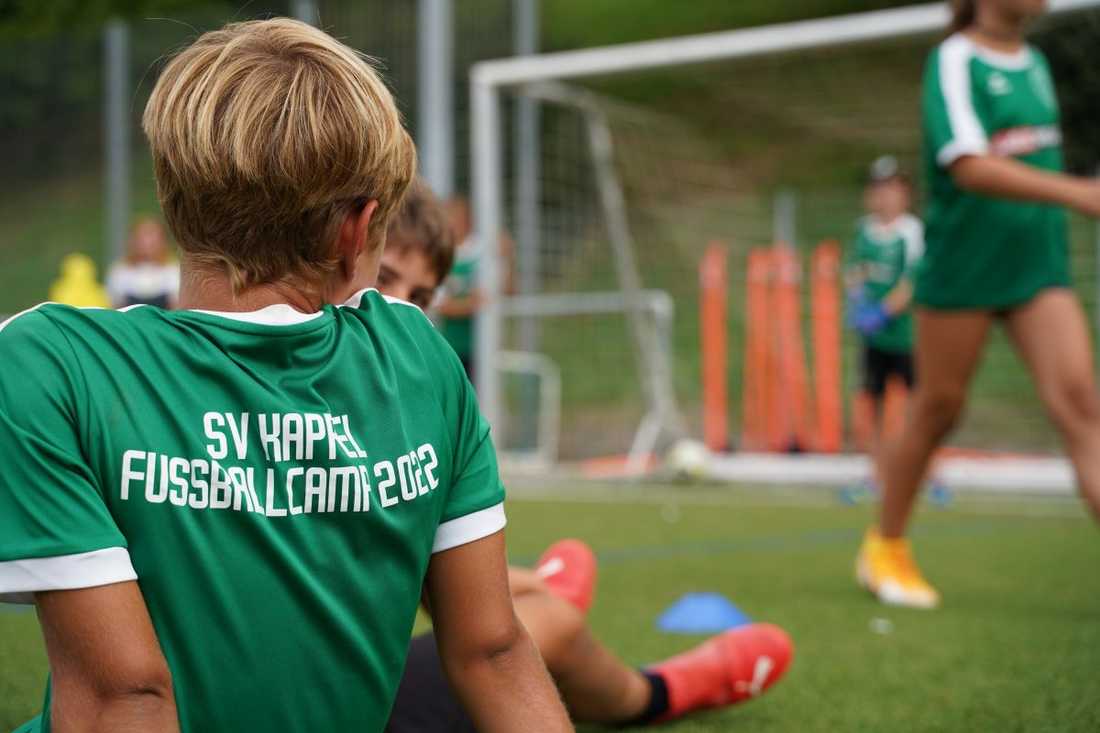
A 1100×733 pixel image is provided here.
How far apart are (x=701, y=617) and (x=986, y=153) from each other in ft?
5.17

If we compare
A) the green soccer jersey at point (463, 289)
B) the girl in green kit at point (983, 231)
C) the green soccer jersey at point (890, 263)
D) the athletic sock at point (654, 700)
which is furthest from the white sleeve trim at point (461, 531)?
the green soccer jersey at point (463, 289)

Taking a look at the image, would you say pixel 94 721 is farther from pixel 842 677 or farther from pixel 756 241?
pixel 756 241

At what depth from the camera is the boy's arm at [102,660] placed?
1173mm

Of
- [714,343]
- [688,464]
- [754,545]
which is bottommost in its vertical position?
[688,464]

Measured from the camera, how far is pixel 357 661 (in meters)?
1.37

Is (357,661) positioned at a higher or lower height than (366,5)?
lower

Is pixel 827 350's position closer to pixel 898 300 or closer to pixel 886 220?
pixel 886 220

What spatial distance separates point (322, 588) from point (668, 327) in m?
10.8

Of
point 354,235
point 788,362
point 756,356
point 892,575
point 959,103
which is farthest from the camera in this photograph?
point 756,356

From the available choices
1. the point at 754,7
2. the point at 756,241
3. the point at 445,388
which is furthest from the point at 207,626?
the point at 754,7

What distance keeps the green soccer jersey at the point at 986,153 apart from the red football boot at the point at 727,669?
5.54 ft

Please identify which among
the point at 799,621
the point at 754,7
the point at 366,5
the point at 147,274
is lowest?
the point at 799,621

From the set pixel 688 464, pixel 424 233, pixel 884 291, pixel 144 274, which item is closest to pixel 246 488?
pixel 424 233

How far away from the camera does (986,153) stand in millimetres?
4012
